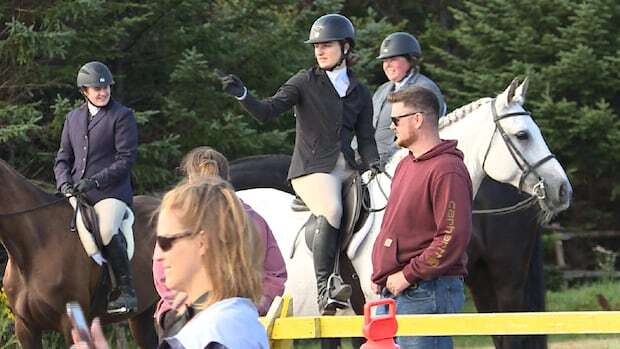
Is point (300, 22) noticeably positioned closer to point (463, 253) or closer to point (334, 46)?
point (334, 46)

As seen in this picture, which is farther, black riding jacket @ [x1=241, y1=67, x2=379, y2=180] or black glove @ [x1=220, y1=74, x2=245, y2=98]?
black riding jacket @ [x1=241, y1=67, x2=379, y2=180]

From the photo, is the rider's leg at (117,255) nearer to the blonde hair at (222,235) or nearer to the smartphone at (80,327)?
the blonde hair at (222,235)

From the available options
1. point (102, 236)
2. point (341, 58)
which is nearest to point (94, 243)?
point (102, 236)

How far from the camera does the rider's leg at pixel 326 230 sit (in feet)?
27.6

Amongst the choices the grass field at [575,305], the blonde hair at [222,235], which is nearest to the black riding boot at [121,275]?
the grass field at [575,305]

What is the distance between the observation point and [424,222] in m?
5.91

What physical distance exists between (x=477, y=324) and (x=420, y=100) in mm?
1139

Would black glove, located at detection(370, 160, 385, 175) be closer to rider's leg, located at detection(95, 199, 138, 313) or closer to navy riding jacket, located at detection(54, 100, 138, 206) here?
navy riding jacket, located at detection(54, 100, 138, 206)

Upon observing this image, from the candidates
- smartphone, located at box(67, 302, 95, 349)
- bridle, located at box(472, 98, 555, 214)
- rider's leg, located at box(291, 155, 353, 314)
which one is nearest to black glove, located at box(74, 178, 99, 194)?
rider's leg, located at box(291, 155, 353, 314)

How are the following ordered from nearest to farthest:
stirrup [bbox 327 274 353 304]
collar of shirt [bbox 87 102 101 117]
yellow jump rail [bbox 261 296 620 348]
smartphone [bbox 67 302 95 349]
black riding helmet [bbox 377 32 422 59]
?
smartphone [bbox 67 302 95 349], yellow jump rail [bbox 261 296 620 348], stirrup [bbox 327 274 353 304], black riding helmet [bbox 377 32 422 59], collar of shirt [bbox 87 102 101 117]

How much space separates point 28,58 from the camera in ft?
42.2

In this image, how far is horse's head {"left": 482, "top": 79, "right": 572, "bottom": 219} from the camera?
8773 mm

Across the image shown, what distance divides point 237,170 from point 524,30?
906cm

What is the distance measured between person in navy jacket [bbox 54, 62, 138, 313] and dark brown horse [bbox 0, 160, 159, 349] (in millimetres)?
190
